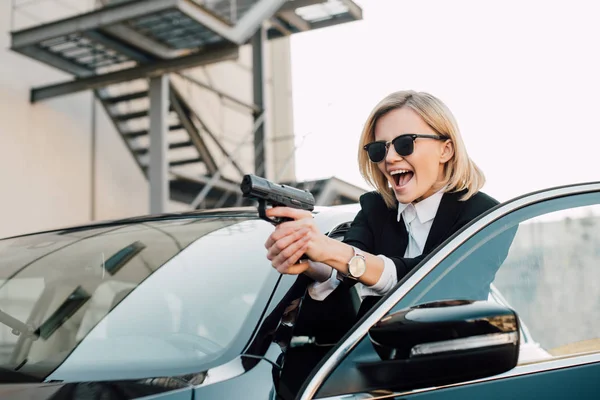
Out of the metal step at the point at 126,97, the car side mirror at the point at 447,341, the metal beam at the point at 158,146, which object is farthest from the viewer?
the metal step at the point at 126,97

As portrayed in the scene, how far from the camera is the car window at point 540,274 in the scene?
60.6 inches

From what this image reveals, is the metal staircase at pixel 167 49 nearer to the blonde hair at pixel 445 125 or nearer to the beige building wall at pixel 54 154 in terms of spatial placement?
the beige building wall at pixel 54 154

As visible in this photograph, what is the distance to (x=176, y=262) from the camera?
6.38ft

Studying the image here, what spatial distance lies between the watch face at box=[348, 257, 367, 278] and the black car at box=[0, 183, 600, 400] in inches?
5.1

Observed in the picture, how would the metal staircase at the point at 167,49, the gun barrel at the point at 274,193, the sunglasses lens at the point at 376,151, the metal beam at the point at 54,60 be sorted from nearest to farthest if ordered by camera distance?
the gun barrel at the point at 274,193 < the sunglasses lens at the point at 376,151 < the metal staircase at the point at 167,49 < the metal beam at the point at 54,60

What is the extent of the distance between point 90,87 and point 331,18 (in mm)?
3807

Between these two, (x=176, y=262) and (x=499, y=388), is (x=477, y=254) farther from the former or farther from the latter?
(x=176, y=262)

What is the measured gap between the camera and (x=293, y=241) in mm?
1617

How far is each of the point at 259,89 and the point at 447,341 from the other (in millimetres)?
9812

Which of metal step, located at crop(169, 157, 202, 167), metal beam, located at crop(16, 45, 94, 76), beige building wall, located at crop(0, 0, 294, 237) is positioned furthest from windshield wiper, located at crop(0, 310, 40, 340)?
metal step, located at crop(169, 157, 202, 167)

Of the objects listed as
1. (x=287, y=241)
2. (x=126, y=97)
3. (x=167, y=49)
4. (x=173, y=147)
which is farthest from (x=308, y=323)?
(x=173, y=147)

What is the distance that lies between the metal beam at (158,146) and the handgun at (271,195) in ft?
24.0

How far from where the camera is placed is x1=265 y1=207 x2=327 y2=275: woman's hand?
1606 mm

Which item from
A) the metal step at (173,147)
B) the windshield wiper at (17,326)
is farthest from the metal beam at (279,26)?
the windshield wiper at (17,326)
